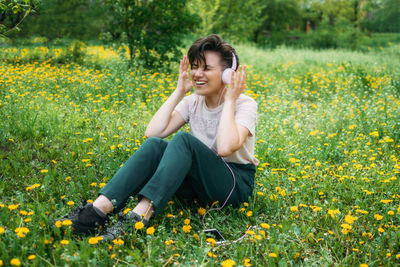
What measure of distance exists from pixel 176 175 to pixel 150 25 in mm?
6232

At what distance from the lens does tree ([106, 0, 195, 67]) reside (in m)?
7.42

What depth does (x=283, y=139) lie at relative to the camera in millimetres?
4148

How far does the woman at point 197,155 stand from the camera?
2.18 meters

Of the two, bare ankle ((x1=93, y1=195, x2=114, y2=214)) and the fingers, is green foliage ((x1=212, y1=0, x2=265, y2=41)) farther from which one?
bare ankle ((x1=93, y1=195, x2=114, y2=214))

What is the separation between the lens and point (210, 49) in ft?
8.27

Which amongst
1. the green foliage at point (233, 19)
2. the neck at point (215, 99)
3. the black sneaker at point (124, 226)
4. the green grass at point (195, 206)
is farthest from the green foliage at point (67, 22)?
the green foliage at point (233, 19)

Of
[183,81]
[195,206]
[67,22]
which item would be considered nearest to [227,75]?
[183,81]

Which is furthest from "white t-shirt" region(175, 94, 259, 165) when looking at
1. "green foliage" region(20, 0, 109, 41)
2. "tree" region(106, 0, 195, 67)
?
"green foliage" region(20, 0, 109, 41)

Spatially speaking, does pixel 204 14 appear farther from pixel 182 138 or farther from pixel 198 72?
pixel 182 138

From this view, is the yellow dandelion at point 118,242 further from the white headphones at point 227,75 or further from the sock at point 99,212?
the white headphones at point 227,75

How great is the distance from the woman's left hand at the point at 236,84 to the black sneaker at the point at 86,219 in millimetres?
1159

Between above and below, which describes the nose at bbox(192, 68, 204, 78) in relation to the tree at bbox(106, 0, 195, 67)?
below

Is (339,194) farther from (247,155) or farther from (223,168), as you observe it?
(223,168)

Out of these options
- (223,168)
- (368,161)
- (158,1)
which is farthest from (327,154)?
(158,1)
